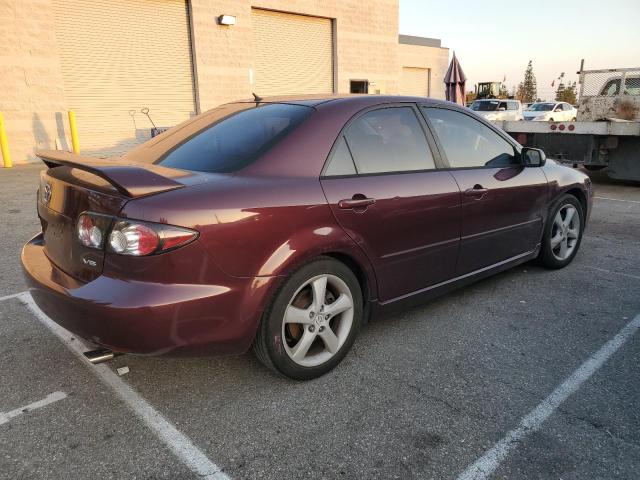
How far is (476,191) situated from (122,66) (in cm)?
1296

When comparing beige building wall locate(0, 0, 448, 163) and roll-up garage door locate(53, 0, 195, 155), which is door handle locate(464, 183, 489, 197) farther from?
roll-up garage door locate(53, 0, 195, 155)

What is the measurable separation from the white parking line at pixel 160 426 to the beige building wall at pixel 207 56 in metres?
11.5

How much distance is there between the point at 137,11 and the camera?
1376cm

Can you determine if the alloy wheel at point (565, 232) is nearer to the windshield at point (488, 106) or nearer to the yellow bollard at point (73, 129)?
the yellow bollard at point (73, 129)

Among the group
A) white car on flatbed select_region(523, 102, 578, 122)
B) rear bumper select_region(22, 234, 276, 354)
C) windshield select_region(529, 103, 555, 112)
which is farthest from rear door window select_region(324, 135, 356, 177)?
windshield select_region(529, 103, 555, 112)

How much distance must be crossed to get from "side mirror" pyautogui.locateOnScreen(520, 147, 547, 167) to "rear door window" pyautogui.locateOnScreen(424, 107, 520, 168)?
0.20ft

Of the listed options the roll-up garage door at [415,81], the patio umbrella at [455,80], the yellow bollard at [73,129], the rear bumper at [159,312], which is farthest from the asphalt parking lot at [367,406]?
the roll-up garage door at [415,81]

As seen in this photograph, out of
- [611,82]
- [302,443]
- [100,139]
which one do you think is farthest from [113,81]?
[302,443]

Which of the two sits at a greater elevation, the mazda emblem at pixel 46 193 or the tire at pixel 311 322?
the mazda emblem at pixel 46 193

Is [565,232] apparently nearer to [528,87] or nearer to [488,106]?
[488,106]

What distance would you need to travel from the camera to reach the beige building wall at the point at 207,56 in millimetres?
12188

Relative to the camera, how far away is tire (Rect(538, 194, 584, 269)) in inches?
176

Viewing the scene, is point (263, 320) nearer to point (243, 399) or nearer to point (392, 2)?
point (243, 399)

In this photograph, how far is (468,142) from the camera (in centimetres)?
371
